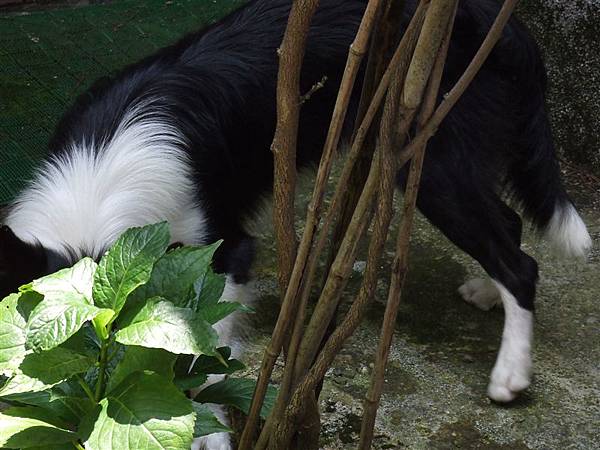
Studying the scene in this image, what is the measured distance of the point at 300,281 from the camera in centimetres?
164

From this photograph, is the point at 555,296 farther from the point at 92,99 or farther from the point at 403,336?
the point at 92,99

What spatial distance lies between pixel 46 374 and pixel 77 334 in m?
0.10

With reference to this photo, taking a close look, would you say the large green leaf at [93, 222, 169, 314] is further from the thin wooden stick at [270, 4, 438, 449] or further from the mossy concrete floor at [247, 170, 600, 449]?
the mossy concrete floor at [247, 170, 600, 449]

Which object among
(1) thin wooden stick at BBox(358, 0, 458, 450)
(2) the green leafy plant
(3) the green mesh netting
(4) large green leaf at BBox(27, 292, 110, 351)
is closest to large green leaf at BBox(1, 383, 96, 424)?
(2) the green leafy plant

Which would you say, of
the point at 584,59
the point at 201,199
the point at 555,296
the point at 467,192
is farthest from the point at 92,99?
the point at 584,59

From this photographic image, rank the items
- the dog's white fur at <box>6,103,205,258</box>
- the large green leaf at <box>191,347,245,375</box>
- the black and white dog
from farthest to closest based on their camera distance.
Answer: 1. the black and white dog
2. the dog's white fur at <box>6,103,205,258</box>
3. the large green leaf at <box>191,347,245,375</box>

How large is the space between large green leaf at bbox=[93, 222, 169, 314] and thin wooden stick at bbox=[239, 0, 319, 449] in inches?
9.8

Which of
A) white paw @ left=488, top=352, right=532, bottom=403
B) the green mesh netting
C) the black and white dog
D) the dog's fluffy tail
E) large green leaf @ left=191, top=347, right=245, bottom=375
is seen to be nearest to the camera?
large green leaf @ left=191, top=347, right=245, bottom=375

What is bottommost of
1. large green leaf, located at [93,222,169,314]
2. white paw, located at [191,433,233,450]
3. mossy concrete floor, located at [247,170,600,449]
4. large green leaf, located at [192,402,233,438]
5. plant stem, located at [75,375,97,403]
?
white paw, located at [191,433,233,450]

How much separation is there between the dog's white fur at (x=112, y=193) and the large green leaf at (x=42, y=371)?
2.71 ft

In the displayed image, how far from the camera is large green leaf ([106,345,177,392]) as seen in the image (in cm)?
157

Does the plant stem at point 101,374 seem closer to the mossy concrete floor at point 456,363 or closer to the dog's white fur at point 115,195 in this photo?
the dog's white fur at point 115,195

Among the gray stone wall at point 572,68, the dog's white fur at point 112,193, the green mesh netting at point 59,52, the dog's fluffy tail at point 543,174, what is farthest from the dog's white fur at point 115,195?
the gray stone wall at point 572,68

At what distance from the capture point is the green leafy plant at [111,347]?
4.90 feet
